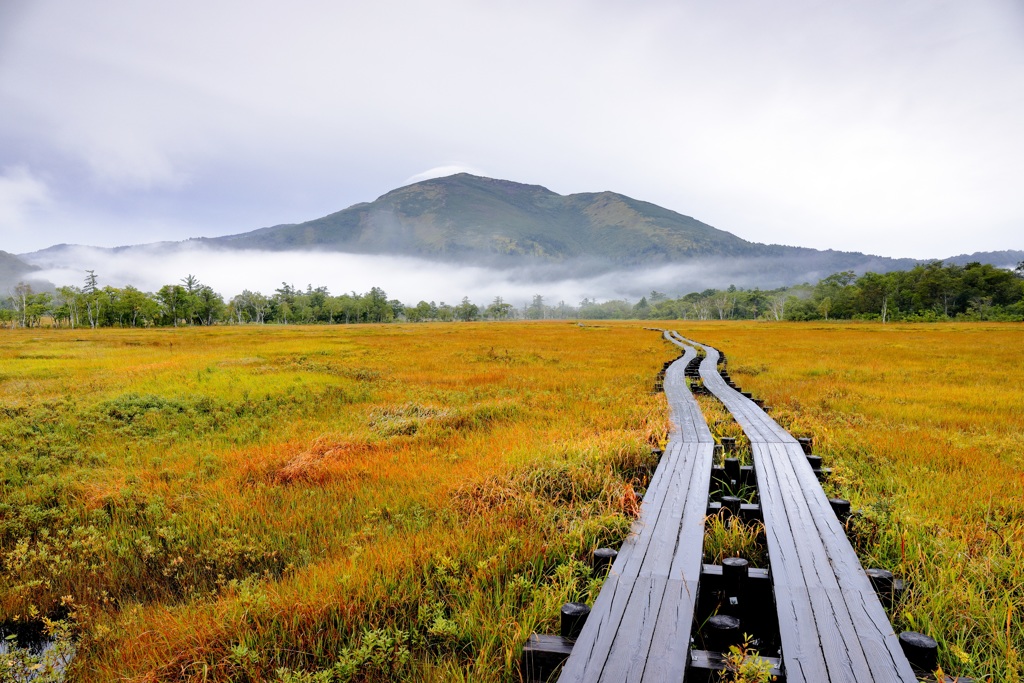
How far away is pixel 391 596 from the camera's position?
13.1 ft

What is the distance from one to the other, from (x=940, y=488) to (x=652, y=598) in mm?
5319

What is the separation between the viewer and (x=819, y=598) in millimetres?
3189

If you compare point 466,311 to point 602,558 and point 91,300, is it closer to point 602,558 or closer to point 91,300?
point 91,300

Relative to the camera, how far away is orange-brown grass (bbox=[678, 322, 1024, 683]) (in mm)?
3381

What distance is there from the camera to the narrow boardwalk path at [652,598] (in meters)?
2.59

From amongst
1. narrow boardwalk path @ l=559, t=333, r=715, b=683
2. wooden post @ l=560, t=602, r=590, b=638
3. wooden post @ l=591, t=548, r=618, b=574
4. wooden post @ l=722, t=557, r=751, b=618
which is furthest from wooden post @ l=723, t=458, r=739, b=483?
wooden post @ l=560, t=602, r=590, b=638

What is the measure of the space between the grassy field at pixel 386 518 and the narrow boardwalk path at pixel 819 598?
49cm

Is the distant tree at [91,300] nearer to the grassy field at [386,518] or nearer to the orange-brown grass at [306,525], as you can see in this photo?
the grassy field at [386,518]

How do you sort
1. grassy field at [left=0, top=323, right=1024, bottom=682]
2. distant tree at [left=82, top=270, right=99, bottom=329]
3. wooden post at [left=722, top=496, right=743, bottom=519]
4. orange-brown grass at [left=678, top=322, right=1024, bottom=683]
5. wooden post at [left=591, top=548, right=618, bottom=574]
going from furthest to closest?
distant tree at [left=82, top=270, right=99, bottom=329] → wooden post at [left=722, top=496, right=743, bottom=519] → wooden post at [left=591, top=548, right=618, bottom=574] → grassy field at [left=0, top=323, right=1024, bottom=682] → orange-brown grass at [left=678, top=322, right=1024, bottom=683]

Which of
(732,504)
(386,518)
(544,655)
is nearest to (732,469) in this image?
(732,504)

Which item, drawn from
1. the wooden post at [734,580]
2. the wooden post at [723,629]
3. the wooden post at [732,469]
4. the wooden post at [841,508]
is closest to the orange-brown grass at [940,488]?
the wooden post at [841,508]

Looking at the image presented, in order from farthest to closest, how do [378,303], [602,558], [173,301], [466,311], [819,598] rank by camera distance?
[466,311] < [378,303] < [173,301] < [602,558] < [819,598]

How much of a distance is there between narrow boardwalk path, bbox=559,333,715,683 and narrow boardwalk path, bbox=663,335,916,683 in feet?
1.88

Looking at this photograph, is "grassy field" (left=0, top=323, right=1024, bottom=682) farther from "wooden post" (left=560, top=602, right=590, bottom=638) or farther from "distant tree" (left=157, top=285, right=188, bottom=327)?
"distant tree" (left=157, top=285, right=188, bottom=327)
